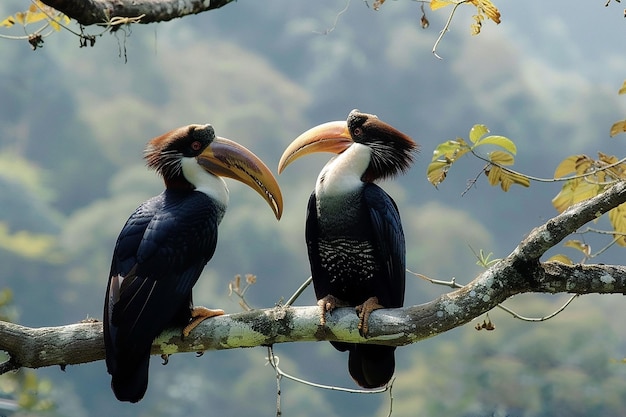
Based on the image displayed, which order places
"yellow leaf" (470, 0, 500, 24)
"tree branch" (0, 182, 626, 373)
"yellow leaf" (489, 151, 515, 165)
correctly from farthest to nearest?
1. "yellow leaf" (489, 151, 515, 165)
2. "yellow leaf" (470, 0, 500, 24)
3. "tree branch" (0, 182, 626, 373)

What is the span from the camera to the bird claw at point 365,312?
4.60m

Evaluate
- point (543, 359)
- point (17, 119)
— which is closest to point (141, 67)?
point (17, 119)

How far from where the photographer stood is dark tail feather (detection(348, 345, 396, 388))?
526 centimetres

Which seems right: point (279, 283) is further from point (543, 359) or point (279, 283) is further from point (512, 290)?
point (512, 290)

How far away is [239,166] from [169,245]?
0.73 metres

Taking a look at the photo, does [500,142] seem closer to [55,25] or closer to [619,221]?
[619,221]

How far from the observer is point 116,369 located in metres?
4.60

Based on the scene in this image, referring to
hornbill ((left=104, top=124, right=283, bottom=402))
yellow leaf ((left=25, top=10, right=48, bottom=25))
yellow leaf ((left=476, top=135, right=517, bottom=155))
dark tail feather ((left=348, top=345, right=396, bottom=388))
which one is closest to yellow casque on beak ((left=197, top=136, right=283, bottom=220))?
hornbill ((left=104, top=124, right=283, bottom=402))

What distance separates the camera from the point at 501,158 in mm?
4773

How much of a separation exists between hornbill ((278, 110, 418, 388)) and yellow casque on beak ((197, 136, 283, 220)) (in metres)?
0.24

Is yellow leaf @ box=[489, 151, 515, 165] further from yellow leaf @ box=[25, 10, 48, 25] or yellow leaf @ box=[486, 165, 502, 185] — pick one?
yellow leaf @ box=[25, 10, 48, 25]

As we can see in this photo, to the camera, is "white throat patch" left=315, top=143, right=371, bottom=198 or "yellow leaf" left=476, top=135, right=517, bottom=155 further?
"white throat patch" left=315, top=143, right=371, bottom=198

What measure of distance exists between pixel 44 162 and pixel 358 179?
76.0 metres

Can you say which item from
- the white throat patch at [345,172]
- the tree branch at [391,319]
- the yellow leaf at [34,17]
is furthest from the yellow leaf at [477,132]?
the yellow leaf at [34,17]
